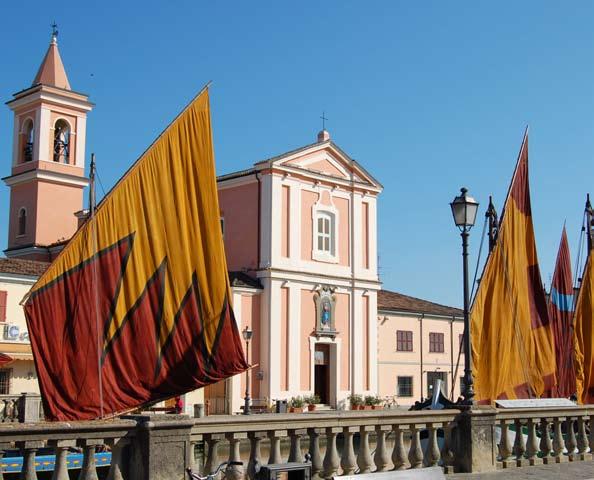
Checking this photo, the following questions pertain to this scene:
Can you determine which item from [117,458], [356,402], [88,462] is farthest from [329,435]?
[356,402]

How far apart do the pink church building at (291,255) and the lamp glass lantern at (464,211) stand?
2366cm

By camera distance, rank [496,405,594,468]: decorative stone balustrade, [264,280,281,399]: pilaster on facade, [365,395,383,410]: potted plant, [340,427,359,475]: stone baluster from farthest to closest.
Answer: [365,395,383,410]: potted plant < [264,280,281,399]: pilaster on facade < [496,405,594,468]: decorative stone balustrade < [340,427,359,475]: stone baluster

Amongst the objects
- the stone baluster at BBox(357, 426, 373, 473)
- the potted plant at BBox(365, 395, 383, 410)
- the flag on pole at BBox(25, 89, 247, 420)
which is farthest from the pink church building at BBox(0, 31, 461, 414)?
the stone baluster at BBox(357, 426, 373, 473)

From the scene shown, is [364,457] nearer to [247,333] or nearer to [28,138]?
[247,333]

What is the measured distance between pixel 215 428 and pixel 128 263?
3709mm

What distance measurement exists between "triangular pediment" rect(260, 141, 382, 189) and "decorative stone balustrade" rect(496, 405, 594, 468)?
88.9ft

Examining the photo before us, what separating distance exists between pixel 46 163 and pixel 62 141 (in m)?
2.01

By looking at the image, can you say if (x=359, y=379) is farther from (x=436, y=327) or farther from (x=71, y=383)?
(x=71, y=383)

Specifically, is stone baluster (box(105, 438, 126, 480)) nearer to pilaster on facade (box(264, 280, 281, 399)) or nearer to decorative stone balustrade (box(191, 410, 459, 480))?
decorative stone balustrade (box(191, 410, 459, 480))

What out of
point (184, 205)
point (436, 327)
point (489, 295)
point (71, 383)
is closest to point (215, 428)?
point (71, 383)

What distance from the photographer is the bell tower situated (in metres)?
48.6

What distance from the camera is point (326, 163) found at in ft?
148

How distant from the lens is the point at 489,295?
18656 millimetres

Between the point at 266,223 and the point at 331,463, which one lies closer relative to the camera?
the point at 331,463
